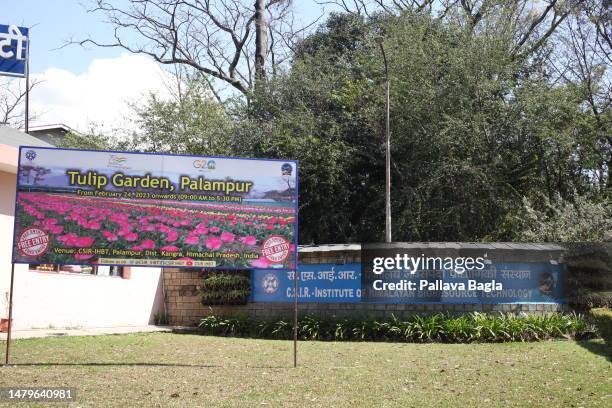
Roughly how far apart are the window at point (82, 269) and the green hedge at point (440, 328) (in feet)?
15.8

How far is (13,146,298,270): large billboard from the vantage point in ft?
35.7

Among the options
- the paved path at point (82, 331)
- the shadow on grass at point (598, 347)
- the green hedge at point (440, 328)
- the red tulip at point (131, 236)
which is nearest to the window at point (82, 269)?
the paved path at point (82, 331)

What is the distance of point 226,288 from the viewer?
18641 millimetres

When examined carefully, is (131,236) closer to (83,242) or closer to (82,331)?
(83,242)

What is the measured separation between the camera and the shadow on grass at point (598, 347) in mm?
12122

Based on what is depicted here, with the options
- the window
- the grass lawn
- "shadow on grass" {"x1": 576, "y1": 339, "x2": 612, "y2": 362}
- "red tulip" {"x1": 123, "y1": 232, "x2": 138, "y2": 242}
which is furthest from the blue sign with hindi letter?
"shadow on grass" {"x1": 576, "y1": 339, "x2": 612, "y2": 362}

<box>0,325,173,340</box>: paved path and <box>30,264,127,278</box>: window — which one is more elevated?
<box>30,264,127,278</box>: window

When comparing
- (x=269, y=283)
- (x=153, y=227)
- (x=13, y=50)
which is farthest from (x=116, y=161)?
(x=13, y=50)

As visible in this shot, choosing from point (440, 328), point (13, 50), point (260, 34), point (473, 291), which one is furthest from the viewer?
point (260, 34)

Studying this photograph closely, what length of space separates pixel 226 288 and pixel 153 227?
7798 mm

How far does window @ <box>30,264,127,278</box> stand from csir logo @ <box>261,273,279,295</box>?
14.0ft

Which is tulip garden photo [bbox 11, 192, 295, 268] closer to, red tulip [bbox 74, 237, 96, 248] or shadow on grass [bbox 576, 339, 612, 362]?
red tulip [bbox 74, 237, 96, 248]

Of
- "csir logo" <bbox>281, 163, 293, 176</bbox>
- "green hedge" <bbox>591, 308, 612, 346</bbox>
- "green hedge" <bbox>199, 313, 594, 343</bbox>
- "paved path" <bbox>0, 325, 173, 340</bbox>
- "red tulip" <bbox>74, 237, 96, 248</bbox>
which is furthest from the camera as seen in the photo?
"green hedge" <bbox>199, 313, 594, 343</bbox>

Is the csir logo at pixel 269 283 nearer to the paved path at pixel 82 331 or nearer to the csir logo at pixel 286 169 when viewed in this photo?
the paved path at pixel 82 331
